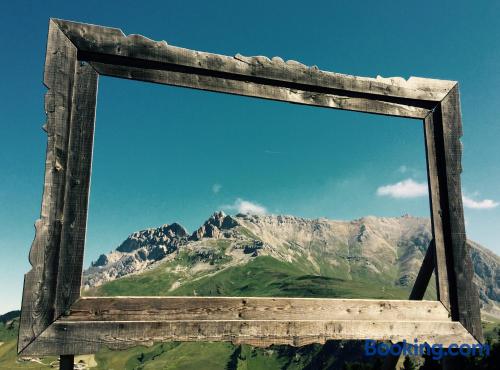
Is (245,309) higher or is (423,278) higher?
(423,278)

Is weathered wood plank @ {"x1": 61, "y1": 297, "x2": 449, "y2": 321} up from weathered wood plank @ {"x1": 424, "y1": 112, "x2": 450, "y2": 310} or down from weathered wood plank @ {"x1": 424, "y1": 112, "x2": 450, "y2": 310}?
down

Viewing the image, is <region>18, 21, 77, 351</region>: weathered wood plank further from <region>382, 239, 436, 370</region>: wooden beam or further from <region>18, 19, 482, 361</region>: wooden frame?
<region>382, 239, 436, 370</region>: wooden beam

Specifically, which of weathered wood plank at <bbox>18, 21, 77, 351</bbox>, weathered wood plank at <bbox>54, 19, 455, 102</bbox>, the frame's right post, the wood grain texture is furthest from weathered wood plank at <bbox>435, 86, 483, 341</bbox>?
weathered wood plank at <bbox>18, 21, 77, 351</bbox>

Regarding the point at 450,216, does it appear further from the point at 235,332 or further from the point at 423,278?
the point at 235,332

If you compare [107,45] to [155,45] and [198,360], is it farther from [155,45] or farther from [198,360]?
[198,360]

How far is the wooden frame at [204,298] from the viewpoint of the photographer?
11.1 ft

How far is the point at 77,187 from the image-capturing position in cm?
352

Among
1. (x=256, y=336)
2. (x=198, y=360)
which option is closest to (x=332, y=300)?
(x=256, y=336)

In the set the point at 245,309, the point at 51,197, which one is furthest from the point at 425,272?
the point at 51,197

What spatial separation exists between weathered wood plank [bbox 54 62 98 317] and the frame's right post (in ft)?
11.7

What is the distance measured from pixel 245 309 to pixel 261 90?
2181mm

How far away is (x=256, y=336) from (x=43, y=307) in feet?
5.97

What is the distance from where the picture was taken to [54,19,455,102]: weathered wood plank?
3738 millimetres

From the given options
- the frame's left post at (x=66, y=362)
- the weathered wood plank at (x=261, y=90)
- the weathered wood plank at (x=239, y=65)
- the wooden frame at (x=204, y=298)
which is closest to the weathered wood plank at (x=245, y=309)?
the wooden frame at (x=204, y=298)
